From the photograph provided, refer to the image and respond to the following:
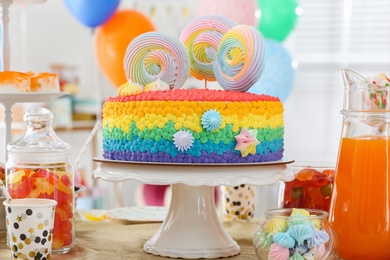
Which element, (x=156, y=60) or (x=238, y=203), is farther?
(x=238, y=203)

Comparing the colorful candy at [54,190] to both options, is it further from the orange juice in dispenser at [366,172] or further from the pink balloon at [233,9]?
the pink balloon at [233,9]

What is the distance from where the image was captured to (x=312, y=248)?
122 centimetres

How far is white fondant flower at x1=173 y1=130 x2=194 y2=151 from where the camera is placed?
4.41 feet

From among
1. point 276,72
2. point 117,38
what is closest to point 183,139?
point 276,72

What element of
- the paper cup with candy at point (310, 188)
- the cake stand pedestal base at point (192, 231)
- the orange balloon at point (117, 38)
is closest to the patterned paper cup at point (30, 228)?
the cake stand pedestal base at point (192, 231)

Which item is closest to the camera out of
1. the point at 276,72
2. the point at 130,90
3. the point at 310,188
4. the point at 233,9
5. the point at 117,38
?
the point at 130,90

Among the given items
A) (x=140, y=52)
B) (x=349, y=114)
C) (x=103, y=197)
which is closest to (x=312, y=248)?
(x=349, y=114)

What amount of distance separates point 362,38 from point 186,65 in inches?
102

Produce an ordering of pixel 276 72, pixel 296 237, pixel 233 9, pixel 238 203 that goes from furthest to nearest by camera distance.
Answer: pixel 276 72, pixel 233 9, pixel 238 203, pixel 296 237

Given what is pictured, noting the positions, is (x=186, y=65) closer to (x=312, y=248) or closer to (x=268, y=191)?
(x=312, y=248)

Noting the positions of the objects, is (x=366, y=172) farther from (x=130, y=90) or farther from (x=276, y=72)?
(x=276, y=72)

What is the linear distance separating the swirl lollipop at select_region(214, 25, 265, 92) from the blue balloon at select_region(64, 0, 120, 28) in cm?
168

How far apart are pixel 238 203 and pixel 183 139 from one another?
21.9 inches

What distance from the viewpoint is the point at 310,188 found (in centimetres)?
154
